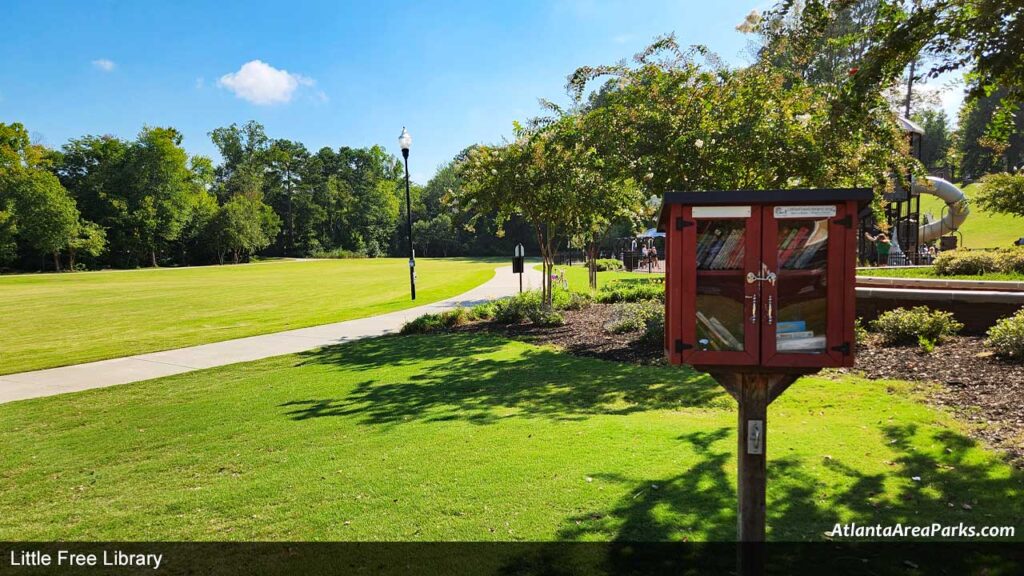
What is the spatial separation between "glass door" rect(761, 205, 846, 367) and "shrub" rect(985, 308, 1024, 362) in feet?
22.0

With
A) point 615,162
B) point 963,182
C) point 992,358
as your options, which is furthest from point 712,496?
point 963,182

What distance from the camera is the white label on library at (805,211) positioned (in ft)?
8.73

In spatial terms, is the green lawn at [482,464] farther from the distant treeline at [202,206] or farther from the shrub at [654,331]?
the distant treeline at [202,206]

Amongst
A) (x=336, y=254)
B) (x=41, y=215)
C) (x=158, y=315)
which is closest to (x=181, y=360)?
(x=158, y=315)

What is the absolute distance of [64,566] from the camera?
3.72 metres

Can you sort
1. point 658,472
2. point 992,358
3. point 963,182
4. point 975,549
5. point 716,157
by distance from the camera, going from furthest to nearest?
1. point 963,182
2. point 716,157
3. point 992,358
4. point 658,472
5. point 975,549

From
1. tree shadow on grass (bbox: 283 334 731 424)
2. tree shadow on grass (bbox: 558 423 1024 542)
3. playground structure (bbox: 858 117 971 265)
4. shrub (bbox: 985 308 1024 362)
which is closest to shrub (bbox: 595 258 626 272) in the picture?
playground structure (bbox: 858 117 971 265)

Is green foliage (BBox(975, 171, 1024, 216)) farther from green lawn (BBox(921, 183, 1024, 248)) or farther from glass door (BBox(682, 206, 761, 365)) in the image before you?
glass door (BBox(682, 206, 761, 365))

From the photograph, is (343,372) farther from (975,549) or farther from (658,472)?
(975,549)

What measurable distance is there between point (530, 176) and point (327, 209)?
84.8 metres

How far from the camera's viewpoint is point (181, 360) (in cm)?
1181

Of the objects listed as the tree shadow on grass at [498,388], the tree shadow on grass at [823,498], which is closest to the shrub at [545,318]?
the tree shadow on grass at [498,388]

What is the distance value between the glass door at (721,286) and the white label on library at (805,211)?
10 cm

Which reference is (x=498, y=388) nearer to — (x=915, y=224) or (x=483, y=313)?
(x=483, y=313)
